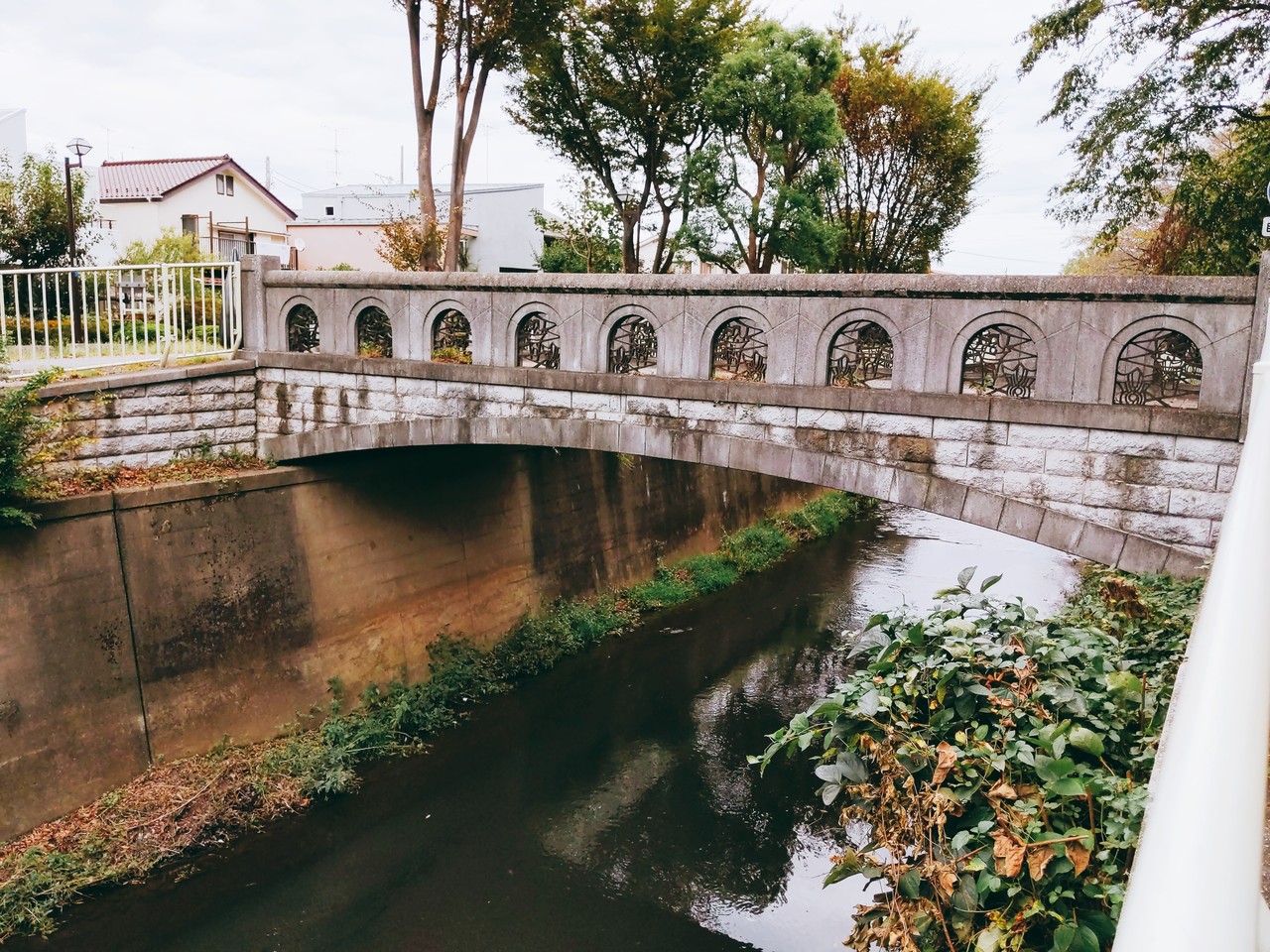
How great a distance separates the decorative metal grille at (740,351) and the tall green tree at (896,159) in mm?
13384

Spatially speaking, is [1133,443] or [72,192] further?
[72,192]

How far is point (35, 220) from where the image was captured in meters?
16.9

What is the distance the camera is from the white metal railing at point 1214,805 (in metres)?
0.88

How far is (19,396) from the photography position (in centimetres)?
848

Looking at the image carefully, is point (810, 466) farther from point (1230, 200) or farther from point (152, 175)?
point (152, 175)

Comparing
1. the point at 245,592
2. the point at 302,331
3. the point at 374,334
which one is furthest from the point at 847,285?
the point at 245,592

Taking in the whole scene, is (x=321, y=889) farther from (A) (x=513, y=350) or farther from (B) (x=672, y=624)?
(B) (x=672, y=624)

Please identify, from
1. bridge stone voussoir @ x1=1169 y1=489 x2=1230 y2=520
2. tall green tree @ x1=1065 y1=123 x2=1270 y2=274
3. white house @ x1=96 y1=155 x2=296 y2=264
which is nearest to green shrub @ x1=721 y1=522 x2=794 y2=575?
tall green tree @ x1=1065 y1=123 x2=1270 y2=274

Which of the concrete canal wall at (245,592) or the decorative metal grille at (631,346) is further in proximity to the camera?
the decorative metal grille at (631,346)

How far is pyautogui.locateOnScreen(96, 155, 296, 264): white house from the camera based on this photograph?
31.3 meters

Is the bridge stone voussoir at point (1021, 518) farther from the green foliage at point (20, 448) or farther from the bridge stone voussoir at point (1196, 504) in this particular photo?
the green foliage at point (20, 448)

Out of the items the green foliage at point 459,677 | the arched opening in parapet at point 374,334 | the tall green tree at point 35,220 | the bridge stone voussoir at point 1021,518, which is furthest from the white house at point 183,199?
the bridge stone voussoir at point 1021,518

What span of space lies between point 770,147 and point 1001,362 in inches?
491

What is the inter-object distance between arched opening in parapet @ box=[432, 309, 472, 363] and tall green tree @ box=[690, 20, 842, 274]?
30.5 feet
